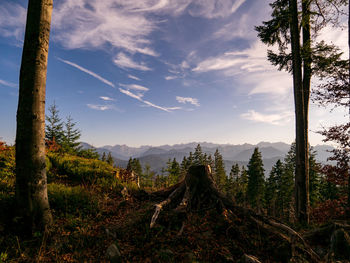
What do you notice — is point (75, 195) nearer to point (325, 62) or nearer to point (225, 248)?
point (225, 248)

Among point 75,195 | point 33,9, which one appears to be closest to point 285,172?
point 75,195

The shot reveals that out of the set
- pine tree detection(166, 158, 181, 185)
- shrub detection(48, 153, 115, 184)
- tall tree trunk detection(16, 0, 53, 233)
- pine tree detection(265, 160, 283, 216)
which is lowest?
pine tree detection(265, 160, 283, 216)

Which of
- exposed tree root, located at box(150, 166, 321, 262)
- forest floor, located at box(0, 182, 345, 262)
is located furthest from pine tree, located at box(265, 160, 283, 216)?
forest floor, located at box(0, 182, 345, 262)

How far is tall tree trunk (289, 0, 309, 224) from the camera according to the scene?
6711 millimetres

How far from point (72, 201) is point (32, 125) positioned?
2.61m

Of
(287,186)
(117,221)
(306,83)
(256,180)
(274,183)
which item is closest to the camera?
(117,221)

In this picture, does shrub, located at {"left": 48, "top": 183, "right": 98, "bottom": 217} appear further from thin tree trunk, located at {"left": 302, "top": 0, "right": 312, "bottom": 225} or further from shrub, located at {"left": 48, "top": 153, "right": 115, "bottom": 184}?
thin tree trunk, located at {"left": 302, "top": 0, "right": 312, "bottom": 225}

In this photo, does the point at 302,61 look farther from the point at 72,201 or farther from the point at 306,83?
the point at 72,201

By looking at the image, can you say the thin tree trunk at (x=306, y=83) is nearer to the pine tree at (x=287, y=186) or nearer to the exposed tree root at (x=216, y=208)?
the exposed tree root at (x=216, y=208)

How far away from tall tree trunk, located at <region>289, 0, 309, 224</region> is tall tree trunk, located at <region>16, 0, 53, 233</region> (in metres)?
8.66

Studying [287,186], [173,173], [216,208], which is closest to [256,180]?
[287,186]

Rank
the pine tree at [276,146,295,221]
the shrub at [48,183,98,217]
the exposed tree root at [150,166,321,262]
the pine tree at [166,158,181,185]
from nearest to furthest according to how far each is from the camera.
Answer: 1. the exposed tree root at [150,166,321,262]
2. the shrub at [48,183,98,217]
3. the pine tree at [166,158,181,185]
4. the pine tree at [276,146,295,221]

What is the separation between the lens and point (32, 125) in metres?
3.23

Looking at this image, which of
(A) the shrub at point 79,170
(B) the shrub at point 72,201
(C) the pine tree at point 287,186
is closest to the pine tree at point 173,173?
(A) the shrub at point 79,170
